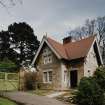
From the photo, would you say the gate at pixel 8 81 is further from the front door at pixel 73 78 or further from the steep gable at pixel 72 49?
the front door at pixel 73 78

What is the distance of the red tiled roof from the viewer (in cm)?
3309

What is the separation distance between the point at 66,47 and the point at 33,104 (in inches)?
719

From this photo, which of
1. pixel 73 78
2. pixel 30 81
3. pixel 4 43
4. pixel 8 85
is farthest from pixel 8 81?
pixel 4 43

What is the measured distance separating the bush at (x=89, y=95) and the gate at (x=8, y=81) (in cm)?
1072

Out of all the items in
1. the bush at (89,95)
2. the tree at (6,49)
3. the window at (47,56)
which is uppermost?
the tree at (6,49)

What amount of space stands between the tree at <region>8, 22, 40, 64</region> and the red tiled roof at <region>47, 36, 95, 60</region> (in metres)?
26.1

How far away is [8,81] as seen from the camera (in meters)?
31.1

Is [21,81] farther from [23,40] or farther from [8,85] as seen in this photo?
[23,40]

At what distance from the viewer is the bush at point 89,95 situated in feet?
71.4

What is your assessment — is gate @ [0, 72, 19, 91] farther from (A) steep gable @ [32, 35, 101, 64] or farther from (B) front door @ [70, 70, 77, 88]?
(B) front door @ [70, 70, 77, 88]

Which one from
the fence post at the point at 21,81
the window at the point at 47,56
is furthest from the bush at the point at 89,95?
the window at the point at 47,56

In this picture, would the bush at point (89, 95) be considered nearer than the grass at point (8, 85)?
Yes

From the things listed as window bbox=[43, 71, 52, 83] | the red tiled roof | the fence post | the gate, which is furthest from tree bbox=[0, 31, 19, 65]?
the gate

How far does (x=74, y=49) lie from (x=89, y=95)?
45.6 feet
